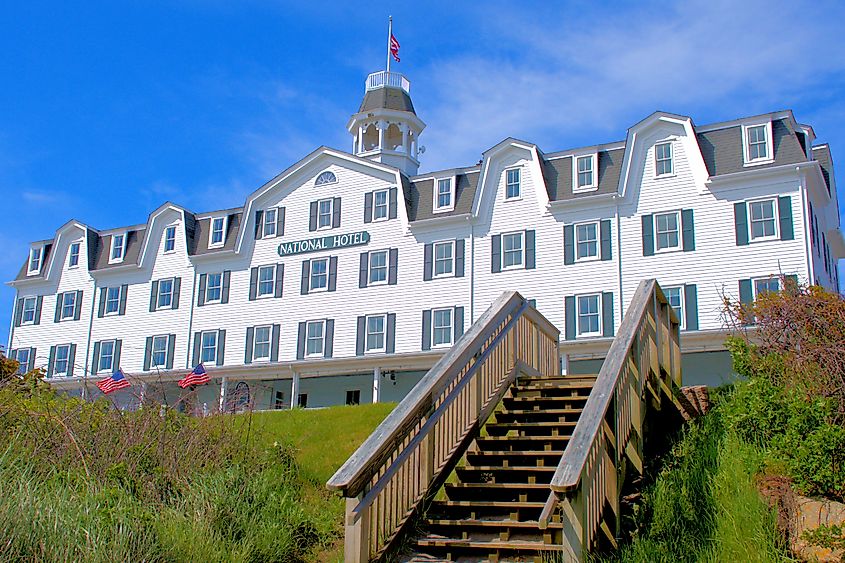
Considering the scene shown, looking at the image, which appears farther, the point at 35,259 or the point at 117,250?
the point at 35,259

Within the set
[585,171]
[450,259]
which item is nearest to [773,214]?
[585,171]

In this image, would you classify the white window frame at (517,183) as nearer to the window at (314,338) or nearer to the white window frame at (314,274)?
the white window frame at (314,274)

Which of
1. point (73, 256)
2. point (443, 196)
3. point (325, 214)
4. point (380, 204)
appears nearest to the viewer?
point (443, 196)

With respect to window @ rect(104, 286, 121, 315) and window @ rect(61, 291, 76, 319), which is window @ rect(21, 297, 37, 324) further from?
window @ rect(104, 286, 121, 315)

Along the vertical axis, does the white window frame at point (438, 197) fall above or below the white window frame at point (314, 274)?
above

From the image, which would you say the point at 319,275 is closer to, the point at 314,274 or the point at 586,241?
the point at 314,274

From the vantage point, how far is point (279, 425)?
19.5 metres

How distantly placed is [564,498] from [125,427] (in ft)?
20.4

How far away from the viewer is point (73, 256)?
152 feet

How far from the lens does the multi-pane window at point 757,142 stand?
99.6ft

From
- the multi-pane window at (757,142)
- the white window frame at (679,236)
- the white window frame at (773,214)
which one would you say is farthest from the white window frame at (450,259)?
the multi-pane window at (757,142)

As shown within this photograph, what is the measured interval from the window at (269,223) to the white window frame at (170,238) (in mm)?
5564

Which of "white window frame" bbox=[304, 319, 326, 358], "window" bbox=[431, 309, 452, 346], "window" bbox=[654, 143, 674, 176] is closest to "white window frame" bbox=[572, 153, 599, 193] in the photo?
"window" bbox=[654, 143, 674, 176]

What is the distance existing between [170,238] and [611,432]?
3800 cm
